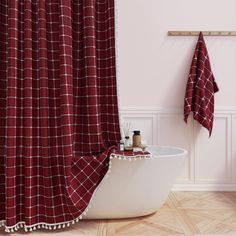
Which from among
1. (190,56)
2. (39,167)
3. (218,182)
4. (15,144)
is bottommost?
(218,182)

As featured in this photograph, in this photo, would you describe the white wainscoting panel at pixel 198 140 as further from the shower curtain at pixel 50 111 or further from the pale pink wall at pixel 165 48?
the shower curtain at pixel 50 111

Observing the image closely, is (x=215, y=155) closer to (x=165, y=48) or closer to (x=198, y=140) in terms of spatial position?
(x=198, y=140)

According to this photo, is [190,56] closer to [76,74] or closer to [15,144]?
[76,74]

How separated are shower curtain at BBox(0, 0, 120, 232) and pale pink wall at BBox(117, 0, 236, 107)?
70 centimetres

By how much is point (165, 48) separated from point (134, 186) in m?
1.32

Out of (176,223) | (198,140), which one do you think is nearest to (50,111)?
(176,223)

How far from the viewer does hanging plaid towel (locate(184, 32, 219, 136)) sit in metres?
2.36

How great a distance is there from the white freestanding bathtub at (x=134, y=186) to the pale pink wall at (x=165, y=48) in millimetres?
842

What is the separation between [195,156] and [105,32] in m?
1.36

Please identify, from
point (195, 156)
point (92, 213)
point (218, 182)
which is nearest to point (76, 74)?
point (92, 213)

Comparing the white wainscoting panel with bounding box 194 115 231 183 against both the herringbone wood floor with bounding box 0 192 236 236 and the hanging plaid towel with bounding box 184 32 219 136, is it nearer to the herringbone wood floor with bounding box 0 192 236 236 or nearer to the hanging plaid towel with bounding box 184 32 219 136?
the hanging plaid towel with bounding box 184 32 219 136

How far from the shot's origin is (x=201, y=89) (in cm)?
236

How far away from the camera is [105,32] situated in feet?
5.94

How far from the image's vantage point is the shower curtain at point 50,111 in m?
1.65
